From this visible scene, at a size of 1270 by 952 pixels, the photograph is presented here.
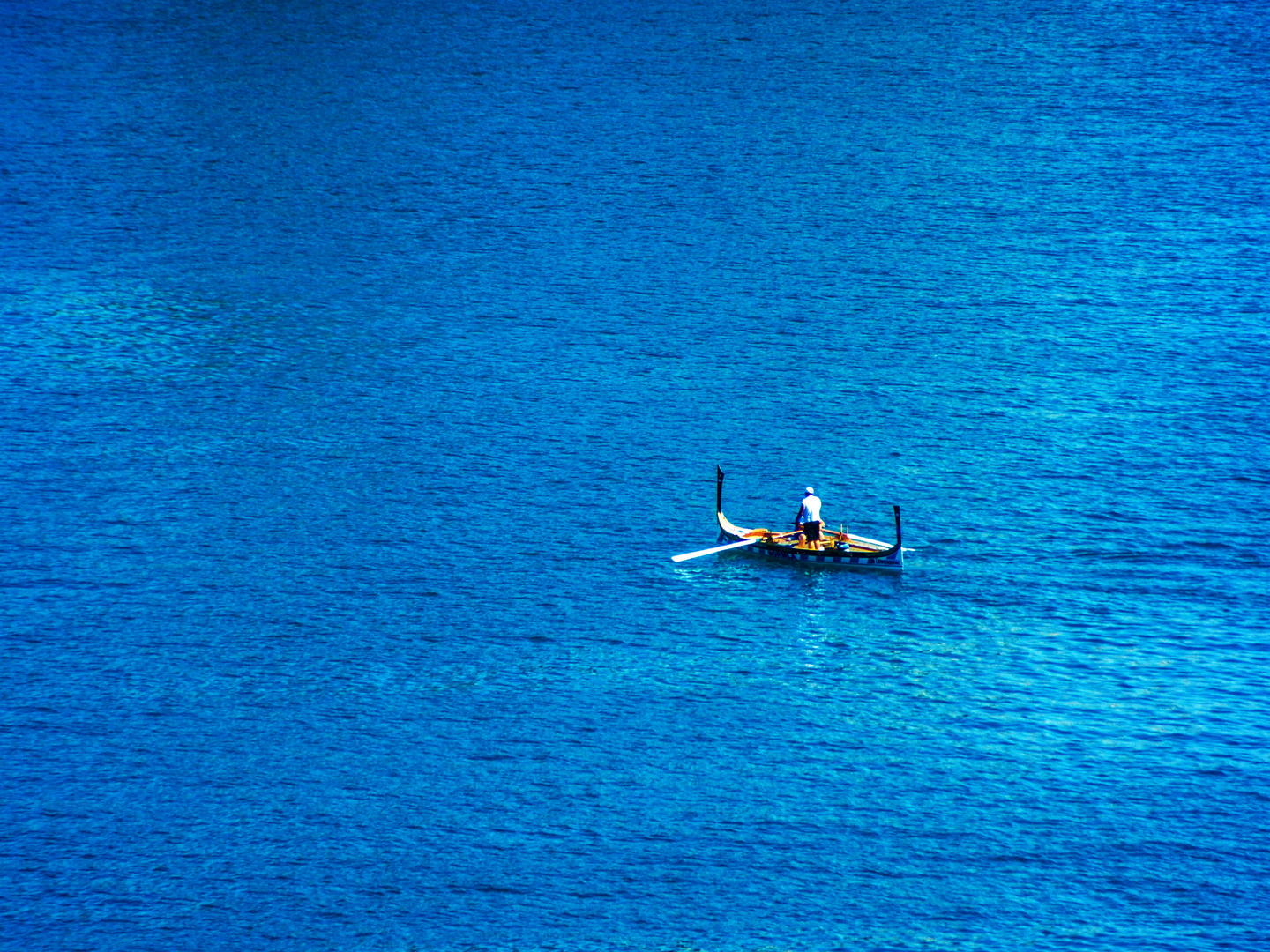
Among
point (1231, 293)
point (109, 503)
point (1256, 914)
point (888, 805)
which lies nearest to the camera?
point (1256, 914)

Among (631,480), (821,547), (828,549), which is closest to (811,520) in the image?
(821,547)

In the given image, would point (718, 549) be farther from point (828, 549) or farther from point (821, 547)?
point (828, 549)

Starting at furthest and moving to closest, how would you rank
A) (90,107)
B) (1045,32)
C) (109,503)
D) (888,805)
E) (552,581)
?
(1045,32) < (90,107) < (109,503) < (552,581) < (888,805)

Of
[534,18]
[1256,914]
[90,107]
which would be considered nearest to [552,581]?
[1256,914]

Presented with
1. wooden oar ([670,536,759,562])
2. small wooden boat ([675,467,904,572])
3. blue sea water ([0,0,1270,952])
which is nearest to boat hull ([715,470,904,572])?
small wooden boat ([675,467,904,572])

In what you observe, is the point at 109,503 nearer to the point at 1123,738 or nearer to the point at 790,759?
the point at 790,759

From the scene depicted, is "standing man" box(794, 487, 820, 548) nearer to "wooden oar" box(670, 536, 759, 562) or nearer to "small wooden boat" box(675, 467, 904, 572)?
"small wooden boat" box(675, 467, 904, 572)

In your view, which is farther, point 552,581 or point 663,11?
point 663,11
